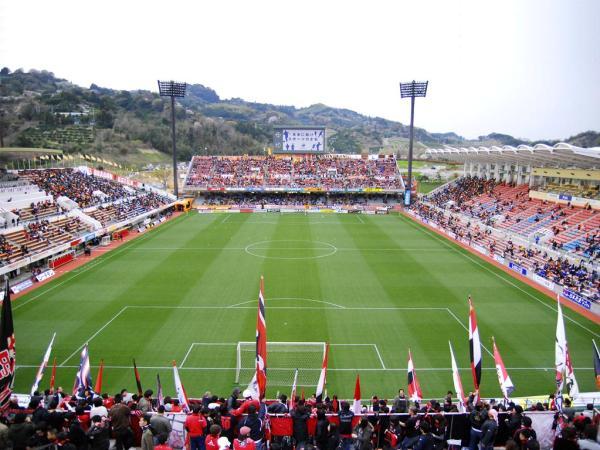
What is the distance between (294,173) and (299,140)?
5377 mm

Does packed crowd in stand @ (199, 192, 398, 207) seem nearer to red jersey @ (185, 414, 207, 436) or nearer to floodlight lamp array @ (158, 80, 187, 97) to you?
floodlight lamp array @ (158, 80, 187, 97)

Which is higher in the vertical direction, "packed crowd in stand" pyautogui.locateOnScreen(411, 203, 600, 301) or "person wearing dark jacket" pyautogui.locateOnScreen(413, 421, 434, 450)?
"person wearing dark jacket" pyautogui.locateOnScreen(413, 421, 434, 450)

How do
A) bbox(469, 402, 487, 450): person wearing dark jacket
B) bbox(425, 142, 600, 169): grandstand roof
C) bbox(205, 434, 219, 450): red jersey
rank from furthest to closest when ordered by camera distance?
bbox(425, 142, 600, 169): grandstand roof < bbox(469, 402, 487, 450): person wearing dark jacket < bbox(205, 434, 219, 450): red jersey

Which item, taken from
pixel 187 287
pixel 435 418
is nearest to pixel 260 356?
pixel 435 418

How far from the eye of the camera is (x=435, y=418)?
819 cm

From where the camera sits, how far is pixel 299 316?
21.0 m

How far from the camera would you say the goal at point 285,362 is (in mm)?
15242

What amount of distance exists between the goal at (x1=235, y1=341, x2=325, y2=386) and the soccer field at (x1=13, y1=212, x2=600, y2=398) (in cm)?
26

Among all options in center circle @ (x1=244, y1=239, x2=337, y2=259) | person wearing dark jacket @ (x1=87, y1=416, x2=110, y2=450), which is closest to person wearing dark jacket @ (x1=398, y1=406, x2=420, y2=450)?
person wearing dark jacket @ (x1=87, y1=416, x2=110, y2=450)

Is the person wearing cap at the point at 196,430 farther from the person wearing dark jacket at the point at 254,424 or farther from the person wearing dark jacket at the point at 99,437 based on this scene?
the person wearing dark jacket at the point at 99,437

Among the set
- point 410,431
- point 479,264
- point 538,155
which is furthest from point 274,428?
point 538,155

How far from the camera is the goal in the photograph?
1524 centimetres

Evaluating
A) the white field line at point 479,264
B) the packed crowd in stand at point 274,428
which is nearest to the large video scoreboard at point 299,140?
the white field line at point 479,264

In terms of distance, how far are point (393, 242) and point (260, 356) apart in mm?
29991
